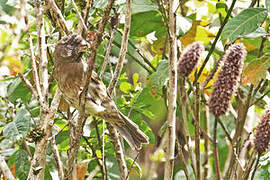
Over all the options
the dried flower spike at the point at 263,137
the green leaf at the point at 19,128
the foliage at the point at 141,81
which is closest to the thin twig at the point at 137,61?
the foliage at the point at 141,81

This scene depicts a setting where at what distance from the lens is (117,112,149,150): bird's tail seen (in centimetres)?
283

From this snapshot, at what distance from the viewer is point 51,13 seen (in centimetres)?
259

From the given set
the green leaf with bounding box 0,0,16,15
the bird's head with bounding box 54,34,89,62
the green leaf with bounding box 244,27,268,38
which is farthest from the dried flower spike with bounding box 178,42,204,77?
the green leaf with bounding box 0,0,16,15

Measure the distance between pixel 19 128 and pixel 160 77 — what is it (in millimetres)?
849

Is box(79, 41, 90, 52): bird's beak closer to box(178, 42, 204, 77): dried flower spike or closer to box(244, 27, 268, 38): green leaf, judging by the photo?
box(178, 42, 204, 77): dried flower spike

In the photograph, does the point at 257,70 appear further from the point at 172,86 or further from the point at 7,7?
the point at 7,7

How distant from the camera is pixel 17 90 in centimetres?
295

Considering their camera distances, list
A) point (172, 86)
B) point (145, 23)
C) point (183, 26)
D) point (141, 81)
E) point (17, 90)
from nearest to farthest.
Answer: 1. point (172, 86)
2. point (183, 26)
3. point (17, 90)
4. point (145, 23)
5. point (141, 81)

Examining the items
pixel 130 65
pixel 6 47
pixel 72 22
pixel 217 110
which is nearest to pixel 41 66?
pixel 72 22

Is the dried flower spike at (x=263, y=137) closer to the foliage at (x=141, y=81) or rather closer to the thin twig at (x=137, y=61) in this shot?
the foliage at (x=141, y=81)

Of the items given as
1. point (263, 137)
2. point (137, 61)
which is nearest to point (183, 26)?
point (137, 61)

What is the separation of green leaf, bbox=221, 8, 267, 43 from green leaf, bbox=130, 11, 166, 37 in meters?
0.63

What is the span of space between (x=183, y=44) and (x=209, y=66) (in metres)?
0.24

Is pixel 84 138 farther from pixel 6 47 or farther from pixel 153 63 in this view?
pixel 6 47
